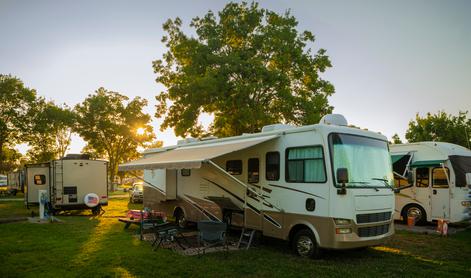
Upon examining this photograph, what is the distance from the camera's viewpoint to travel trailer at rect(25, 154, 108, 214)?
55.9 ft

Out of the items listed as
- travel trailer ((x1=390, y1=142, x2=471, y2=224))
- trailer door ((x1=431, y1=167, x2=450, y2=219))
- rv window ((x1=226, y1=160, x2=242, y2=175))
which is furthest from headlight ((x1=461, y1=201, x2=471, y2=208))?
rv window ((x1=226, y1=160, x2=242, y2=175))

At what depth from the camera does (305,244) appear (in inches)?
331

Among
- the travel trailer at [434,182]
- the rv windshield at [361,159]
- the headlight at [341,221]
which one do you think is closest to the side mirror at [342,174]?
the rv windshield at [361,159]

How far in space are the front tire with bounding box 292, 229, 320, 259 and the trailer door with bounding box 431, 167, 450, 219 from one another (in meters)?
7.24

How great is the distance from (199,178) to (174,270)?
5037 mm

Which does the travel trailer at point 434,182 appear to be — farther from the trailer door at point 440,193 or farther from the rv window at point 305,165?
the rv window at point 305,165

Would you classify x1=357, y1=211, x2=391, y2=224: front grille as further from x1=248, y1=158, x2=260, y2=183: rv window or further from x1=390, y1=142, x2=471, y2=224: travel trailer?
x1=390, y1=142, x2=471, y2=224: travel trailer

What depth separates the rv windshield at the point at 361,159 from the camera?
26.3 ft

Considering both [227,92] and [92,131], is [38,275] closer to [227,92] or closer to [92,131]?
[227,92]

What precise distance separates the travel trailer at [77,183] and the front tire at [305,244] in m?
11.8

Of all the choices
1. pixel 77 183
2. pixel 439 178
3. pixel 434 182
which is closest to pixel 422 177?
pixel 434 182

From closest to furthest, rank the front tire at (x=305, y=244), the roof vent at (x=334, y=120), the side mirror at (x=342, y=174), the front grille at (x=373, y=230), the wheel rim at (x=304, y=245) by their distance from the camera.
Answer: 1. the side mirror at (x=342, y=174)
2. the front grille at (x=373, y=230)
3. the front tire at (x=305, y=244)
4. the wheel rim at (x=304, y=245)
5. the roof vent at (x=334, y=120)

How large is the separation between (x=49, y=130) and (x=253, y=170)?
121 feet

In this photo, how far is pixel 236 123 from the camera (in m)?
20.5
